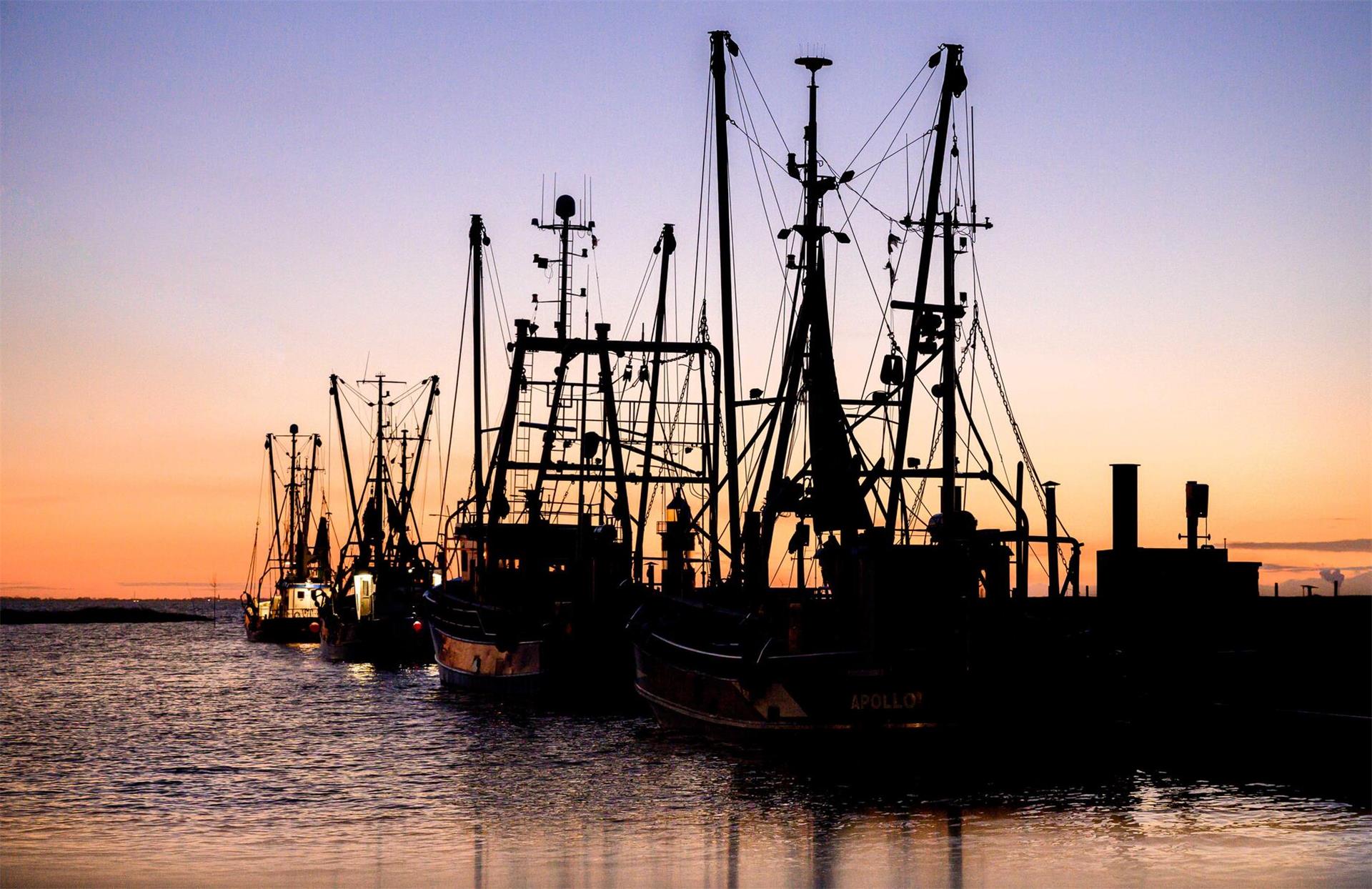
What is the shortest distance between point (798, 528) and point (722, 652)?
4278 millimetres

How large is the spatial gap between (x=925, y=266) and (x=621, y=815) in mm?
21519

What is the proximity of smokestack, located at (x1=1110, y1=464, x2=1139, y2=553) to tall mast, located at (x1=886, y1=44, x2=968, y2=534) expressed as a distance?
7721 mm

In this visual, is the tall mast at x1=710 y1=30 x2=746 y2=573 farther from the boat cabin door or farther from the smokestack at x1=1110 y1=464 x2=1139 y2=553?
the boat cabin door

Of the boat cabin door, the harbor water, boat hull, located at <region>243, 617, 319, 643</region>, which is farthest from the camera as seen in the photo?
boat hull, located at <region>243, 617, 319, 643</region>

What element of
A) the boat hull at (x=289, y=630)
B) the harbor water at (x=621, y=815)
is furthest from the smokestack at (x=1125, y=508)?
the boat hull at (x=289, y=630)

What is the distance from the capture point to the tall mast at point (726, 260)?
125 feet

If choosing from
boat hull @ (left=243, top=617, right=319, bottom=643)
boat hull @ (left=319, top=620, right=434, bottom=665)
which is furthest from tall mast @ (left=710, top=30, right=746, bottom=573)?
boat hull @ (left=243, top=617, right=319, bottom=643)

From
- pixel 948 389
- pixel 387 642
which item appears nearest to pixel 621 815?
pixel 948 389

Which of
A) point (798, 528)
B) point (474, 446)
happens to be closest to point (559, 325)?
point (474, 446)

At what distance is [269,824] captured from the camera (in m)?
23.8

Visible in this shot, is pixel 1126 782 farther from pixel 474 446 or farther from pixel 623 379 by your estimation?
pixel 474 446

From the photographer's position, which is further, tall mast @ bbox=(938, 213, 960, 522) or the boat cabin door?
the boat cabin door

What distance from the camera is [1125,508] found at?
92.7 ft

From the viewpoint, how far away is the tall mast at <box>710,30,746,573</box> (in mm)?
38250
